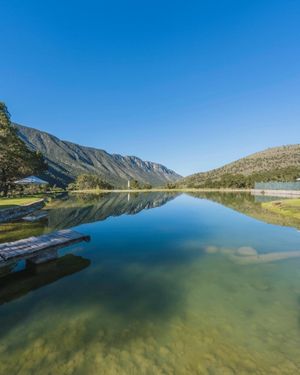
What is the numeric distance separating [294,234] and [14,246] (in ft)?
41.2

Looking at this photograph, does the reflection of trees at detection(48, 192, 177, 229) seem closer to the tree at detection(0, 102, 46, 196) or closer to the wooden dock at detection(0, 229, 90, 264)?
the wooden dock at detection(0, 229, 90, 264)

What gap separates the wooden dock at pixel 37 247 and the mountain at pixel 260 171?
2481 inches

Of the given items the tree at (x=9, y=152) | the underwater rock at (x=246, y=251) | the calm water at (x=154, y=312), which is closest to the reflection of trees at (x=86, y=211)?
the calm water at (x=154, y=312)

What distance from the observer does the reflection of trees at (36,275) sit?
17.8 ft

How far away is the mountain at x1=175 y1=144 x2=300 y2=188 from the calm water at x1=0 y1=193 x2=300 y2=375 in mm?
61893

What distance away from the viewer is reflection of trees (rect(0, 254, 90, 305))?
5426 millimetres

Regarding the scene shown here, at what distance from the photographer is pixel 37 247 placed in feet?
22.4

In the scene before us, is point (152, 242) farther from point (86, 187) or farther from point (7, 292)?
point (86, 187)

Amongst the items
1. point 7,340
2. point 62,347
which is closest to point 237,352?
point 62,347

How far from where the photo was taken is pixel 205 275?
→ 6.46 metres

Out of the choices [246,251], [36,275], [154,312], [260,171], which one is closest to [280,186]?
[246,251]

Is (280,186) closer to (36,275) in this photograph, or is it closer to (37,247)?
(37,247)

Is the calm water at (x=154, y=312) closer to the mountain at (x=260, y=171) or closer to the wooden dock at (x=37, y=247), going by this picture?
the wooden dock at (x=37, y=247)

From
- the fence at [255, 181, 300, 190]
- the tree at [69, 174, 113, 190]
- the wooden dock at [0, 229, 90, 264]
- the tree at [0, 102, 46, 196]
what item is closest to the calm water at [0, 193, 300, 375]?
the wooden dock at [0, 229, 90, 264]
